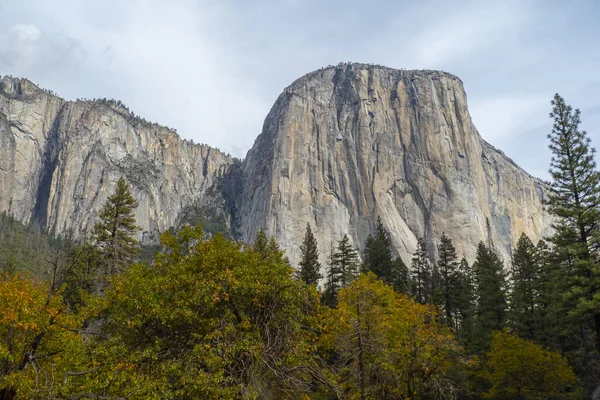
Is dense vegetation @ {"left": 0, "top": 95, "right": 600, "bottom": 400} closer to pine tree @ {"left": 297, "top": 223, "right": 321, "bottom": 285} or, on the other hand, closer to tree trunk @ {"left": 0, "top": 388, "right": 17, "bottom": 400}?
tree trunk @ {"left": 0, "top": 388, "right": 17, "bottom": 400}

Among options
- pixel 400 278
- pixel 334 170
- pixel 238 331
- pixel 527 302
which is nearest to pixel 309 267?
pixel 400 278

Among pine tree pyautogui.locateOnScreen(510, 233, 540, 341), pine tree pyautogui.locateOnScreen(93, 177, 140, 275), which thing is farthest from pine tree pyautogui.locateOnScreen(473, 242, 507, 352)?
pine tree pyautogui.locateOnScreen(93, 177, 140, 275)

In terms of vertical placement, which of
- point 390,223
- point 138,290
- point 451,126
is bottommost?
point 138,290

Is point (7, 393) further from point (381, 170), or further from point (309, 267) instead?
point (381, 170)

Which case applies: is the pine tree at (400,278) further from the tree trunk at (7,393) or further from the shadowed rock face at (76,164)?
the shadowed rock face at (76,164)

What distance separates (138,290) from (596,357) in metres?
33.3

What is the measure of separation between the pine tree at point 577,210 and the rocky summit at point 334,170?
265 ft

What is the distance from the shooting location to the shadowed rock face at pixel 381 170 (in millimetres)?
113062

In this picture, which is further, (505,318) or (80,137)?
(80,137)

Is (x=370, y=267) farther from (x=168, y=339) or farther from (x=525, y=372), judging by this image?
(x=168, y=339)

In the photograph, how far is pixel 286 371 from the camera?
41.5 ft

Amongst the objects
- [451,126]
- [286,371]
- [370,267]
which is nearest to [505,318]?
[370,267]

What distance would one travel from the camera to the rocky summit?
4513 inches

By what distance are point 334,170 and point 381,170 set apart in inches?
538
